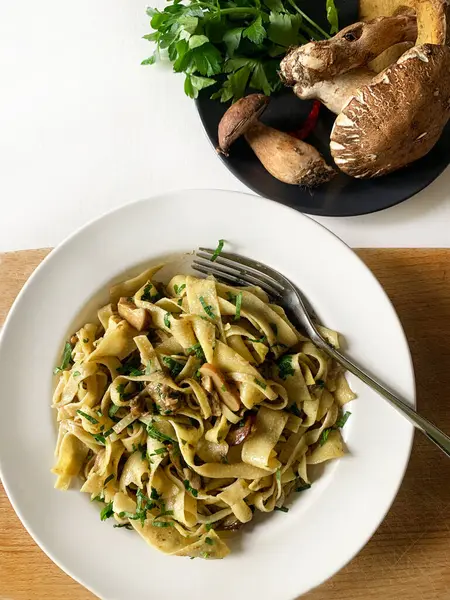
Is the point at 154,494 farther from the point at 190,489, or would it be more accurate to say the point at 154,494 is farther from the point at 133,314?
the point at 133,314

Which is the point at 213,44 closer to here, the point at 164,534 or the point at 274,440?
the point at 274,440

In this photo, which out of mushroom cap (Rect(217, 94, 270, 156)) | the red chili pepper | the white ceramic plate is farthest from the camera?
the red chili pepper

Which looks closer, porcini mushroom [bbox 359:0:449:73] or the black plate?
porcini mushroom [bbox 359:0:449:73]

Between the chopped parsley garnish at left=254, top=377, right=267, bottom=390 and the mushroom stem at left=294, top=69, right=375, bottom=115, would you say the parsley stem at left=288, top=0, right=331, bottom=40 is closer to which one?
the mushroom stem at left=294, top=69, right=375, bottom=115

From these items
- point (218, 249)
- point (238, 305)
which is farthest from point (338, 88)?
point (238, 305)

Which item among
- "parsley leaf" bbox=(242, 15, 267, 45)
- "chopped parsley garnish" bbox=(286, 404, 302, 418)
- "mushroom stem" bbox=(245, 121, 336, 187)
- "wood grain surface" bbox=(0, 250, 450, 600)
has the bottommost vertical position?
"wood grain surface" bbox=(0, 250, 450, 600)

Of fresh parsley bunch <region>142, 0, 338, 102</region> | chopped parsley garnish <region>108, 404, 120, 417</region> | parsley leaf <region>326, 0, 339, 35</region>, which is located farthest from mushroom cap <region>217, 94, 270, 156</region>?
chopped parsley garnish <region>108, 404, 120, 417</region>

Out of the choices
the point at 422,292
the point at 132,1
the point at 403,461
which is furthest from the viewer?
the point at 132,1

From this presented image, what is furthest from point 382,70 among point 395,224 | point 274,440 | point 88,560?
point 88,560

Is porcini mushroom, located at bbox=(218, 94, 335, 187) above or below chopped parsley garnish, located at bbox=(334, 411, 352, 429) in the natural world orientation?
above
